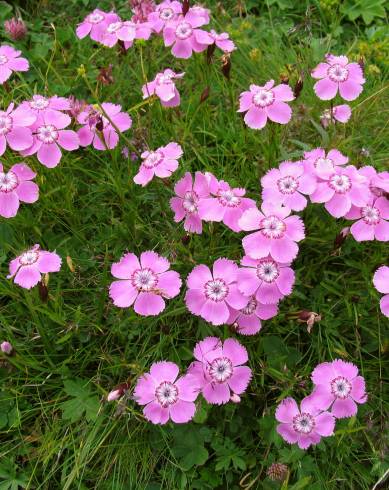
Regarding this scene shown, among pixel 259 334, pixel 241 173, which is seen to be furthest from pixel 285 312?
pixel 241 173

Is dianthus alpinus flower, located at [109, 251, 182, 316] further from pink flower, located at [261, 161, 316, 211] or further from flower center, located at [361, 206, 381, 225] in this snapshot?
flower center, located at [361, 206, 381, 225]

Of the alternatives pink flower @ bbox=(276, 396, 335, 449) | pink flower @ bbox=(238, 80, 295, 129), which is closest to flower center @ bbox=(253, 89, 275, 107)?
pink flower @ bbox=(238, 80, 295, 129)

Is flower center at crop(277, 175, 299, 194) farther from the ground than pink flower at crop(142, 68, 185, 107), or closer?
closer

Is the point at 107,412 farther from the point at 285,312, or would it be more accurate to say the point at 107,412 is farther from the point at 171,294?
the point at 285,312

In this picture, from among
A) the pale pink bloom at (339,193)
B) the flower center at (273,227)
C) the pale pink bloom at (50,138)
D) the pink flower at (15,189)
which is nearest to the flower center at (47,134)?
the pale pink bloom at (50,138)

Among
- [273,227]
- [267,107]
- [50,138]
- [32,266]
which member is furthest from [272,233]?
[50,138]

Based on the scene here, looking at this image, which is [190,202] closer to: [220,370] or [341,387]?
[220,370]

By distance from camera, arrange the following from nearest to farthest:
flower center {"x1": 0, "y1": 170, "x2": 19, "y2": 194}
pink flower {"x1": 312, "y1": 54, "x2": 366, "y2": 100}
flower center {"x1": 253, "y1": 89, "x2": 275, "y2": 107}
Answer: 1. flower center {"x1": 0, "y1": 170, "x2": 19, "y2": 194}
2. flower center {"x1": 253, "y1": 89, "x2": 275, "y2": 107}
3. pink flower {"x1": 312, "y1": 54, "x2": 366, "y2": 100}

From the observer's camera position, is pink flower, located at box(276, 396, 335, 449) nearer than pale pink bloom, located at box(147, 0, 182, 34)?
Yes
